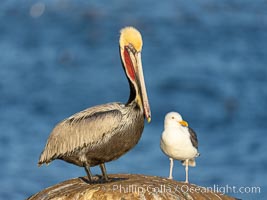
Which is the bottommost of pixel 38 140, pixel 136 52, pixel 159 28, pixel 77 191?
pixel 77 191

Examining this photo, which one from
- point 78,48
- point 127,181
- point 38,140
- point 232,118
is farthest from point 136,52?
point 78,48

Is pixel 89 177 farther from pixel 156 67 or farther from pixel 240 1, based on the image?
pixel 240 1

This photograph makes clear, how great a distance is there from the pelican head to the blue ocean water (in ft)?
28.0

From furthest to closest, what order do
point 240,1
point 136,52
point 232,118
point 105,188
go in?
point 240,1 → point 232,118 → point 136,52 → point 105,188

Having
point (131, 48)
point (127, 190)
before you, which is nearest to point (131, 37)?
point (131, 48)

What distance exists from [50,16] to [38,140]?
43.4 feet

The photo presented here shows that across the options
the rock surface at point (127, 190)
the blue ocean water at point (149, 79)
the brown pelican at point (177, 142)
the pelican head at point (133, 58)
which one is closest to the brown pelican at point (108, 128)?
the pelican head at point (133, 58)

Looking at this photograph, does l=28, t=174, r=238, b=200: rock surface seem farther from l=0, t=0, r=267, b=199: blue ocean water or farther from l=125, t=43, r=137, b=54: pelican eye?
l=0, t=0, r=267, b=199: blue ocean water

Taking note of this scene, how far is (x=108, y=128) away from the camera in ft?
41.3

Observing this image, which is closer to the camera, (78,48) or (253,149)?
(253,149)

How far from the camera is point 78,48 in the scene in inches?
1497

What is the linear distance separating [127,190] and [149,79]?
22.1m

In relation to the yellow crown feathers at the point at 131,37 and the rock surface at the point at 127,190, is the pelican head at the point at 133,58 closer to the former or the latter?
the yellow crown feathers at the point at 131,37

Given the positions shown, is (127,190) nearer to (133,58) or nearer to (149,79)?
(133,58)
